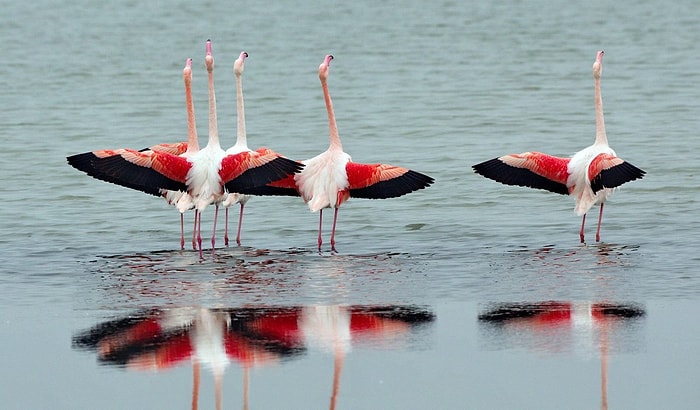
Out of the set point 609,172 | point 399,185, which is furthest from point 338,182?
point 609,172

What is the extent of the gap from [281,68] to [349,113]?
6207 millimetres

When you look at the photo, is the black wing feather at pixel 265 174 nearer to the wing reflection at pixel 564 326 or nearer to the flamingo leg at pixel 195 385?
the wing reflection at pixel 564 326

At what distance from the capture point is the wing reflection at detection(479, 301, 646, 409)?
805 centimetres

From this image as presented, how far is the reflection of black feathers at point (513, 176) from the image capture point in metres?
12.3

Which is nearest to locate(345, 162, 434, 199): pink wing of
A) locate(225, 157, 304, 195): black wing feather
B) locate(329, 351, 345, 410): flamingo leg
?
locate(225, 157, 304, 195): black wing feather

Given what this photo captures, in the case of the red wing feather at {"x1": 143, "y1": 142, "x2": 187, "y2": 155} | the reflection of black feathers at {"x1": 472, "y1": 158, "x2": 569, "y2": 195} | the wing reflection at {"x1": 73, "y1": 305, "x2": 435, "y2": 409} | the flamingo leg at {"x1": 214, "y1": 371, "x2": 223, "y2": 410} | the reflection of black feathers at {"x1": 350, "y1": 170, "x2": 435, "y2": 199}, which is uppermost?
the red wing feather at {"x1": 143, "y1": 142, "x2": 187, "y2": 155}

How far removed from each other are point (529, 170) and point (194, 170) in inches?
118

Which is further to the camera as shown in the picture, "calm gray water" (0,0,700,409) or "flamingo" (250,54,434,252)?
"flamingo" (250,54,434,252)

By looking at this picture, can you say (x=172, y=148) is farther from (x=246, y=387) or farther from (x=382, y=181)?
(x=246, y=387)

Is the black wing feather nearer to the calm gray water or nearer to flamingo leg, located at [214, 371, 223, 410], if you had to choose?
the calm gray water

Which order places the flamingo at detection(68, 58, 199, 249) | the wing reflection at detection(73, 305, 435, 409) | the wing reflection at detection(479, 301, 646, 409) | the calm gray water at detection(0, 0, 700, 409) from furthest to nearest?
the flamingo at detection(68, 58, 199, 249) → the wing reflection at detection(479, 301, 646, 409) → the wing reflection at detection(73, 305, 435, 409) → the calm gray water at detection(0, 0, 700, 409)

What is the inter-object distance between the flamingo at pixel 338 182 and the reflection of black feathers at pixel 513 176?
83cm

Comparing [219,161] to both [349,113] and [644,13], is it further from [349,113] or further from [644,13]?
[644,13]

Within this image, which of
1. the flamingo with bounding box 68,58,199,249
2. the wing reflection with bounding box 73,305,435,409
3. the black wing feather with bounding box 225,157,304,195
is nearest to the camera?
the wing reflection with bounding box 73,305,435,409
